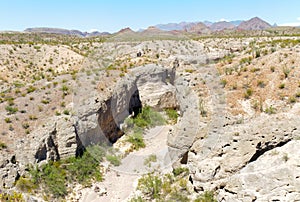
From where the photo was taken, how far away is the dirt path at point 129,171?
12.1m

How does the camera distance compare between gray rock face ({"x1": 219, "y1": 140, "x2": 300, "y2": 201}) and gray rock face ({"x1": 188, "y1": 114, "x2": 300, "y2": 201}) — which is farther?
gray rock face ({"x1": 188, "y1": 114, "x2": 300, "y2": 201})

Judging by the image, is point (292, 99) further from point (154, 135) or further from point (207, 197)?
point (154, 135)

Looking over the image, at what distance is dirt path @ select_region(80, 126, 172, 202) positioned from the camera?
1208 cm

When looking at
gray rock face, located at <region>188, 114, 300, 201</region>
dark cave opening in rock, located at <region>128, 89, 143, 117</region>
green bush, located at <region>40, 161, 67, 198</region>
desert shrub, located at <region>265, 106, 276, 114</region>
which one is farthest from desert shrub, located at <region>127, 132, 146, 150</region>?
desert shrub, located at <region>265, 106, 276, 114</region>

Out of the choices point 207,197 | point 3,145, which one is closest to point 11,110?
point 3,145

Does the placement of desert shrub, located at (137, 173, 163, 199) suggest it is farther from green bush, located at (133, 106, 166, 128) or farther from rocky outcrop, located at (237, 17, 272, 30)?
rocky outcrop, located at (237, 17, 272, 30)

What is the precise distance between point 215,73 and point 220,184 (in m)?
7.66

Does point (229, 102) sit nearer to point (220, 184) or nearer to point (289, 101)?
point (289, 101)

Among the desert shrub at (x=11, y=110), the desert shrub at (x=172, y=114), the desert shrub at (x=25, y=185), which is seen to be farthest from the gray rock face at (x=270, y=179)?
the desert shrub at (x=11, y=110)

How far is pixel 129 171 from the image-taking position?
45.6 feet

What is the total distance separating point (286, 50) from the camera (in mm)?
14602

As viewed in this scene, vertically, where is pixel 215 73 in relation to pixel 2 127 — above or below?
above

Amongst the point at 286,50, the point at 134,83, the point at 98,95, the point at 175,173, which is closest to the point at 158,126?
the point at 134,83

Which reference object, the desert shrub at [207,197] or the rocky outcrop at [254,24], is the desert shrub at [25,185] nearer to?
the desert shrub at [207,197]
